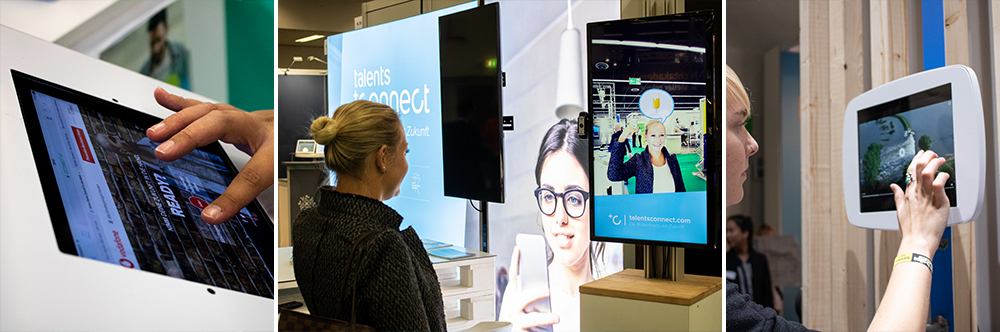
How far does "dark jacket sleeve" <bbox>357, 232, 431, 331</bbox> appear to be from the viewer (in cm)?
183

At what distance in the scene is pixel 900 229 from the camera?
5.37ft

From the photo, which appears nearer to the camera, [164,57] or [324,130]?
[324,130]

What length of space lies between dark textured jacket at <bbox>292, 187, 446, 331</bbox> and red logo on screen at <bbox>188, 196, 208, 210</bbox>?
400mm

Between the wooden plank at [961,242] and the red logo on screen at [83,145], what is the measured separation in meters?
2.86

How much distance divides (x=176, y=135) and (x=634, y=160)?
1.65 m

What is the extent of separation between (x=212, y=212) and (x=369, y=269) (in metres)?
0.73

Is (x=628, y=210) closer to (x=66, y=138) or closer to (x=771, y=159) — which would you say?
(x=771, y=159)

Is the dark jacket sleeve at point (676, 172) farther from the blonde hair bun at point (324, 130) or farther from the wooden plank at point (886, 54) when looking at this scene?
the blonde hair bun at point (324, 130)

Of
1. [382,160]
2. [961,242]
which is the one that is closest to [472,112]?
[382,160]

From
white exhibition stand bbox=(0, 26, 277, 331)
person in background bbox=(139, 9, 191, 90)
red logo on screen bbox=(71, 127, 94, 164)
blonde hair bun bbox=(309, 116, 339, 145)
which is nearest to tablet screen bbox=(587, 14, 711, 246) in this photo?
blonde hair bun bbox=(309, 116, 339, 145)

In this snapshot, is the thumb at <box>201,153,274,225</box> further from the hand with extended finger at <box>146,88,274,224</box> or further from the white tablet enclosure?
the white tablet enclosure

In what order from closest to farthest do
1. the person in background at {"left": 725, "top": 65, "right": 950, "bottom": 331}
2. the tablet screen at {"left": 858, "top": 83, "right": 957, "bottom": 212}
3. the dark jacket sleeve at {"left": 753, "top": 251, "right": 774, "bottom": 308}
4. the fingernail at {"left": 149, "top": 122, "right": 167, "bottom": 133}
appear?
the person in background at {"left": 725, "top": 65, "right": 950, "bottom": 331}, the tablet screen at {"left": 858, "top": 83, "right": 957, "bottom": 212}, the dark jacket sleeve at {"left": 753, "top": 251, "right": 774, "bottom": 308}, the fingernail at {"left": 149, "top": 122, "right": 167, "bottom": 133}

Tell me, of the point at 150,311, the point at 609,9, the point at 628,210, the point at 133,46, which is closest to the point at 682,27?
the point at 609,9

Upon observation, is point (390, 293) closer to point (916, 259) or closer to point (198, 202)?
point (198, 202)
